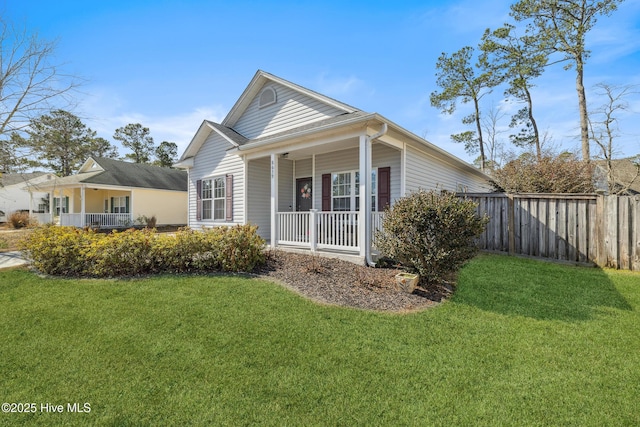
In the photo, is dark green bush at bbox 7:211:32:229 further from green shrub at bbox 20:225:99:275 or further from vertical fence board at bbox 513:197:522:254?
vertical fence board at bbox 513:197:522:254

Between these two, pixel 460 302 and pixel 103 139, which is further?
pixel 103 139

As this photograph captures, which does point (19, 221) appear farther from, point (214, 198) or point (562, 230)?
point (562, 230)

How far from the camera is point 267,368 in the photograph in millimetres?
2900

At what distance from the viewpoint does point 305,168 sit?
10.7 m

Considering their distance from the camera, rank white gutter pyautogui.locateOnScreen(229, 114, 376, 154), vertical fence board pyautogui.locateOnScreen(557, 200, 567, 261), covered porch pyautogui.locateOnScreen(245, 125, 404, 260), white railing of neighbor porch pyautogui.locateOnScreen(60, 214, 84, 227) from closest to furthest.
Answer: white gutter pyautogui.locateOnScreen(229, 114, 376, 154), covered porch pyautogui.locateOnScreen(245, 125, 404, 260), vertical fence board pyautogui.locateOnScreen(557, 200, 567, 261), white railing of neighbor porch pyautogui.locateOnScreen(60, 214, 84, 227)

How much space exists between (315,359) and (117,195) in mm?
23510

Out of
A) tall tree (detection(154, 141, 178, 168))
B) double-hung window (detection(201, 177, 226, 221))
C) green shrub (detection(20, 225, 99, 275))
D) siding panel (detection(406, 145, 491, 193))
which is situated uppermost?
tall tree (detection(154, 141, 178, 168))

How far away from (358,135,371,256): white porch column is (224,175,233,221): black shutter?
226 inches

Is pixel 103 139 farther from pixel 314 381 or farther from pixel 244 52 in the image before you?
pixel 314 381

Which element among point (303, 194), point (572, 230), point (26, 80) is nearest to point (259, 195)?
point (303, 194)

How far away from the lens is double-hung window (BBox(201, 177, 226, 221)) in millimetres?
11211

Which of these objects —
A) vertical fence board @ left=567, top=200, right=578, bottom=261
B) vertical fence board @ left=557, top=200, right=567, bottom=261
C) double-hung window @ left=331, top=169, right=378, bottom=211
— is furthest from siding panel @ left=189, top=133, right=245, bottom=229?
vertical fence board @ left=567, top=200, right=578, bottom=261

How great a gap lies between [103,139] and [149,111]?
3543 cm

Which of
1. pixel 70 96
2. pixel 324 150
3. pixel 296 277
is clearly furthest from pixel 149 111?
pixel 296 277
